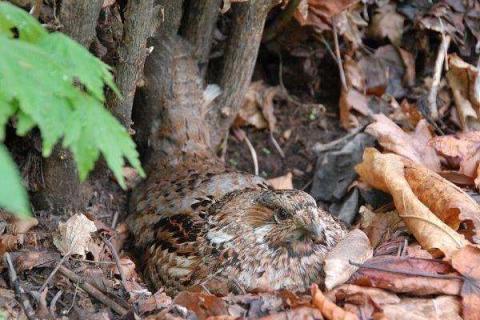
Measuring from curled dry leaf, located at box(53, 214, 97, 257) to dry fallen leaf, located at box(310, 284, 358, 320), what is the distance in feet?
4.82

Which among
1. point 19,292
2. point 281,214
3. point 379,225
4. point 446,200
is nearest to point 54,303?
point 19,292

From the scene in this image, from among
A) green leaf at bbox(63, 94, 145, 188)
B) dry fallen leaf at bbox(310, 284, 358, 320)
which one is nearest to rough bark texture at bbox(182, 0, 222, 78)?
dry fallen leaf at bbox(310, 284, 358, 320)

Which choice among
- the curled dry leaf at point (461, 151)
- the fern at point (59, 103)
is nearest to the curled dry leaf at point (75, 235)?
the fern at point (59, 103)

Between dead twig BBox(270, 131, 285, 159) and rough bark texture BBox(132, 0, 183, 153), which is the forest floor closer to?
dead twig BBox(270, 131, 285, 159)

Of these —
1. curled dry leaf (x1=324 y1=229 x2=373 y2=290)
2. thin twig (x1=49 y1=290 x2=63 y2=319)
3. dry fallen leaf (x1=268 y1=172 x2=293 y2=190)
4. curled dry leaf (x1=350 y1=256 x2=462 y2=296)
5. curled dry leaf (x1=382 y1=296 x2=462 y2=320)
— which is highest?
thin twig (x1=49 y1=290 x2=63 y2=319)

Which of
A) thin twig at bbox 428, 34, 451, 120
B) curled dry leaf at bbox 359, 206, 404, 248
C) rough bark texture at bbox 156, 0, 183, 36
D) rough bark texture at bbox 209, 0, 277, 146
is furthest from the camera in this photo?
thin twig at bbox 428, 34, 451, 120

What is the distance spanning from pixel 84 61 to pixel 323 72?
4.20 meters

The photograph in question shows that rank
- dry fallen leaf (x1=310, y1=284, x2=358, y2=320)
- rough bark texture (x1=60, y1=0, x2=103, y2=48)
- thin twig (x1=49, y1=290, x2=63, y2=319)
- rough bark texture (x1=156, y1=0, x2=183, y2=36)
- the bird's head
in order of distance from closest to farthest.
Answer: dry fallen leaf (x1=310, y1=284, x2=358, y2=320)
thin twig (x1=49, y1=290, x2=63, y2=319)
rough bark texture (x1=60, y1=0, x2=103, y2=48)
the bird's head
rough bark texture (x1=156, y1=0, x2=183, y2=36)

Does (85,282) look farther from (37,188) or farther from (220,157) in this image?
(220,157)

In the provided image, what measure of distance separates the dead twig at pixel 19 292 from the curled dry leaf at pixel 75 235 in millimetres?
427

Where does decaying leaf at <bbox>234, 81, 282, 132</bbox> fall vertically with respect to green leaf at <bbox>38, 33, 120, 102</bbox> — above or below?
below

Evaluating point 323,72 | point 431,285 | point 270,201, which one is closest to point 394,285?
point 431,285

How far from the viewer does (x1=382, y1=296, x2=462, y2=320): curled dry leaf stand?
3752 millimetres

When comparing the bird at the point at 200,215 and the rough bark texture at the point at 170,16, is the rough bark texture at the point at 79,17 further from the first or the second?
the bird at the point at 200,215
